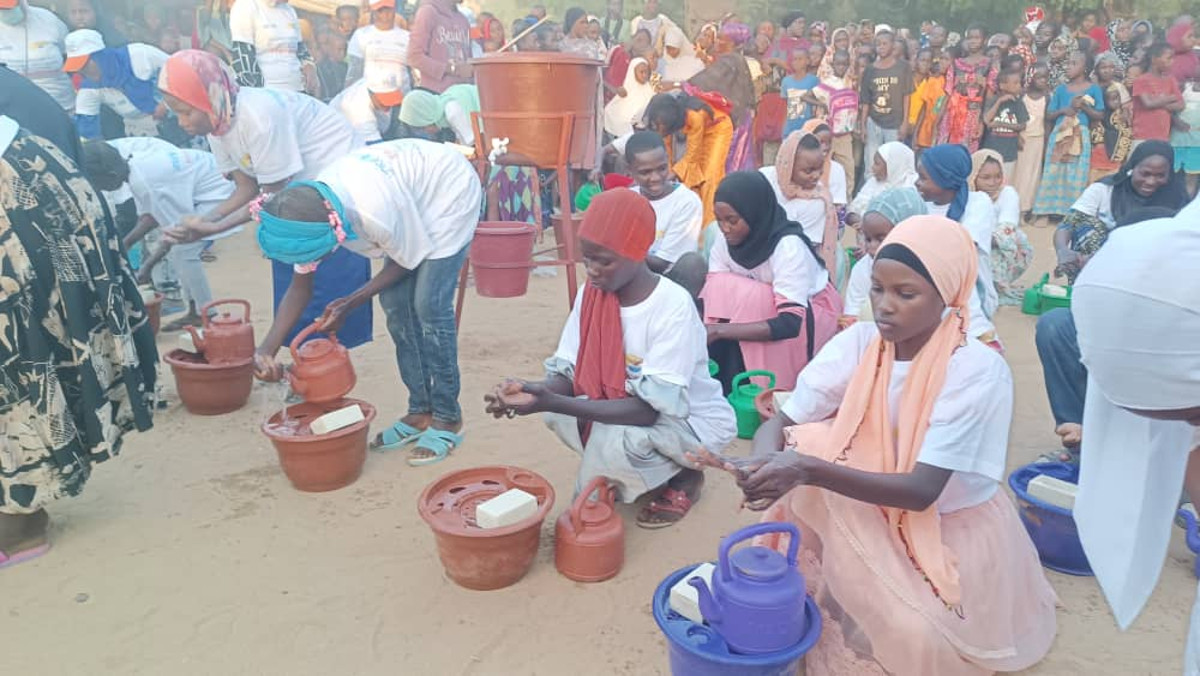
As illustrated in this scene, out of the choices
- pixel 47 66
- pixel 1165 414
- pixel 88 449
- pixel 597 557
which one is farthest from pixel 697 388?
pixel 47 66

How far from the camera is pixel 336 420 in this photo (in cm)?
322

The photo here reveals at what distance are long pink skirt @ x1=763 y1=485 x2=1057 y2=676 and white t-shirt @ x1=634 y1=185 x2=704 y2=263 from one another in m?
2.47

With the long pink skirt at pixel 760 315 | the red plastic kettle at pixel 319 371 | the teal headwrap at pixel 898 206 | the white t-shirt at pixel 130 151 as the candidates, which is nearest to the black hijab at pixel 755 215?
the long pink skirt at pixel 760 315

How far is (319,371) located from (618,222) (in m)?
1.49

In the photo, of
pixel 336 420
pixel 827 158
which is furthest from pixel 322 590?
pixel 827 158

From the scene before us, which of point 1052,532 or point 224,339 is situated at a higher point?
→ point 224,339

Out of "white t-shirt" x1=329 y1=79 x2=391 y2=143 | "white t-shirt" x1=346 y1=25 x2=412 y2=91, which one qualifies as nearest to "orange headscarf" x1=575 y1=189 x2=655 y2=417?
"white t-shirt" x1=329 y1=79 x2=391 y2=143

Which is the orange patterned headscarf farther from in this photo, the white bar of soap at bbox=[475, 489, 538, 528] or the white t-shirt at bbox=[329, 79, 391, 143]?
the white t-shirt at bbox=[329, 79, 391, 143]

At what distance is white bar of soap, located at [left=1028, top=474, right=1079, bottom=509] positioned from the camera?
105 inches

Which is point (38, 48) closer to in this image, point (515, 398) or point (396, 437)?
point (396, 437)

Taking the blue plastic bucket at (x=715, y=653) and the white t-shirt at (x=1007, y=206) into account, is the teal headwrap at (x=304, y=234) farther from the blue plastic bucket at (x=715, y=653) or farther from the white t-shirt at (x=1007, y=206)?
the white t-shirt at (x=1007, y=206)

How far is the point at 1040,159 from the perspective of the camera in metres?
9.55

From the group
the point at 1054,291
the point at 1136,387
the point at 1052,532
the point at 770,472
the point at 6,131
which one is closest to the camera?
the point at 1136,387

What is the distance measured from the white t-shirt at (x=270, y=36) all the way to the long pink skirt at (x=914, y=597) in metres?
6.50
